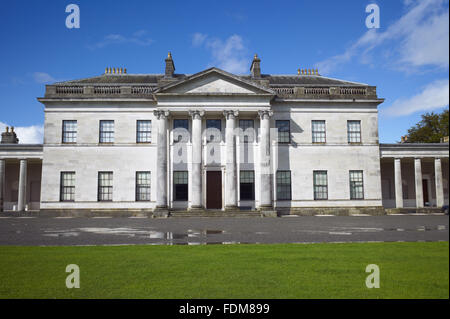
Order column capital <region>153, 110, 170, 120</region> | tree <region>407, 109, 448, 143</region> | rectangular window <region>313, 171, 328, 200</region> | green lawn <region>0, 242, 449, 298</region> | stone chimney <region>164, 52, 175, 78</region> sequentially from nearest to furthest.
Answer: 1. green lawn <region>0, 242, 449, 298</region>
2. column capital <region>153, 110, 170, 120</region>
3. rectangular window <region>313, 171, 328, 200</region>
4. stone chimney <region>164, 52, 175, 78</region>
5. tree <region>407, 109, 448, 143</region>

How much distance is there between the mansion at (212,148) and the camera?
92.7 feet

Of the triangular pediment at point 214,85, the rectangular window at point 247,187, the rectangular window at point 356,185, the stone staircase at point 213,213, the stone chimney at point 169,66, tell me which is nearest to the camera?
the stone staircase at point 213,213

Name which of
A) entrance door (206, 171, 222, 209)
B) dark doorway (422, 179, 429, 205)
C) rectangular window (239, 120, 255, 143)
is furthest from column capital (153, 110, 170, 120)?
dark doorway (422, 179, 429, 205)

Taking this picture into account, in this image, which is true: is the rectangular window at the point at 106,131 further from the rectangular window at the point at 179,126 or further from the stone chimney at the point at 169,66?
the stone chimney at the point at 169,66

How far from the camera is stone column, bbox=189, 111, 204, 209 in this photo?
2739 centimetres

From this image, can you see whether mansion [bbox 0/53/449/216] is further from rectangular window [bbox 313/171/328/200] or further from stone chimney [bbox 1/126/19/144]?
stone chimney [bbox 1/126/19/144]

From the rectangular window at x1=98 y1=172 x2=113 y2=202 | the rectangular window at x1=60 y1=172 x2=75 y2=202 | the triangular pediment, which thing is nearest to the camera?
the triangular pediment

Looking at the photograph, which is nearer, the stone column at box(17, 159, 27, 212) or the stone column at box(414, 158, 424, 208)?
the stone column at box(17, 159, 27, 212)

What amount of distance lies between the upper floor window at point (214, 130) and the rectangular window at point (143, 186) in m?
6.30

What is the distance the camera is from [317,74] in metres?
36.4

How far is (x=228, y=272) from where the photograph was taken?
5.72 metres

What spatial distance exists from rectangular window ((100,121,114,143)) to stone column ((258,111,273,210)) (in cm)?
1301

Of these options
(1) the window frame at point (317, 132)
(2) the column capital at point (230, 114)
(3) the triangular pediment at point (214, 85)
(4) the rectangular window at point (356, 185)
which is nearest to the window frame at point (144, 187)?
(3) the triangular pediment at point (214, 85)

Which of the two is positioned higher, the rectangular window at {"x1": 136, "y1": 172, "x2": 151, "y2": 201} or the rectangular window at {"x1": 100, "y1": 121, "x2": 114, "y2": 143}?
the rectangular window at {"x1": 100, "y1": 121, "x2": 114, "y2": 143}
